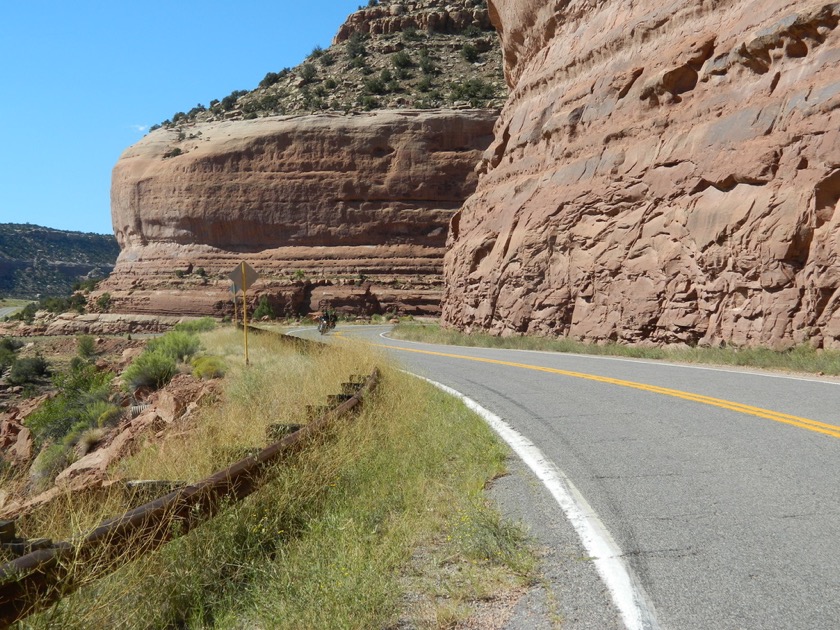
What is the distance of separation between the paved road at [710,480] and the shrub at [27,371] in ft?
87.1

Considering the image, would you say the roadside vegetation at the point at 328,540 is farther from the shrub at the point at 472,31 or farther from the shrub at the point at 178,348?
the shrub at the point at 472,31

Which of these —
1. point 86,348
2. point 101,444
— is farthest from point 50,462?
point 86,348

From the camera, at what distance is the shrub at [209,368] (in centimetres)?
1591

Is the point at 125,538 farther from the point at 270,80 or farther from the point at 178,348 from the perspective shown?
the point at 270,80

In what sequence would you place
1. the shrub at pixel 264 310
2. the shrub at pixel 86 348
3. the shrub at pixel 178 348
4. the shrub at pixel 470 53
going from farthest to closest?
the shrub at pixel 470 53, the shrub at pixel 264 310, the shrub at pixel 86 348, the shrub at pixel 178 348

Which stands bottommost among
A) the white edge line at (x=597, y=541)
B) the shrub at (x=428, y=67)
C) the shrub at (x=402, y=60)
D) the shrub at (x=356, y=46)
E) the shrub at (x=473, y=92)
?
the white edge line at (x=597, y=541)

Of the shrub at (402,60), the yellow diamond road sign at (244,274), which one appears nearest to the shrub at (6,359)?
the yellow diamond road sign at (244,274)

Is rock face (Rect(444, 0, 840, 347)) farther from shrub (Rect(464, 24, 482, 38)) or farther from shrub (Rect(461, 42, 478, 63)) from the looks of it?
shrub (Rect(464, 24, 482, 38))

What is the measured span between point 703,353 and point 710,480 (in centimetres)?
1168

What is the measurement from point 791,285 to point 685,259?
133 inches

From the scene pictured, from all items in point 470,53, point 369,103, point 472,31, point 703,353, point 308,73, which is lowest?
point 703,353

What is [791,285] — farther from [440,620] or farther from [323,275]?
[323,275]

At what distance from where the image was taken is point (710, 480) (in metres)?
5.67

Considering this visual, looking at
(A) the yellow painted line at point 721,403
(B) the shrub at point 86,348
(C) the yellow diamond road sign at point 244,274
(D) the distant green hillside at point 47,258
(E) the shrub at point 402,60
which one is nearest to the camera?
(A) the yellow painted line at point 721,403
